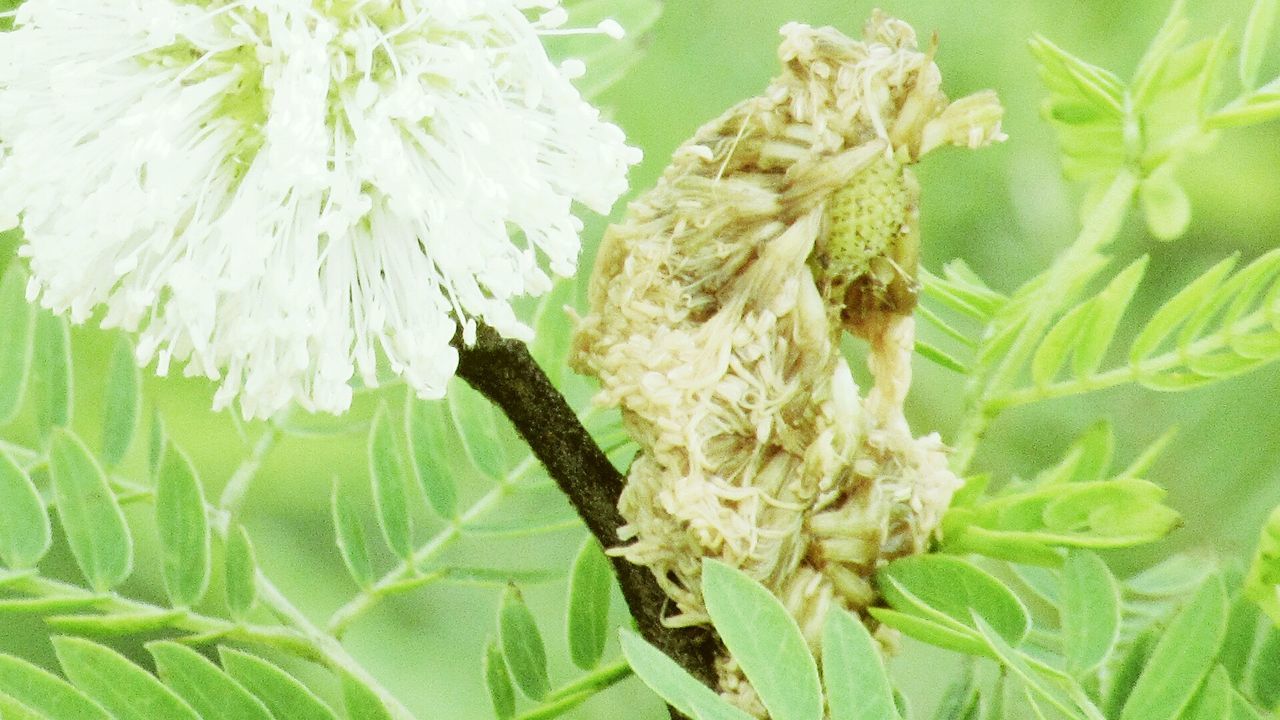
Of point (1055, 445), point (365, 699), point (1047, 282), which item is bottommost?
point (1055, 445)

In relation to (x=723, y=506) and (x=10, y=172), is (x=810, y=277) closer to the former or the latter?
(x=723, y=506)

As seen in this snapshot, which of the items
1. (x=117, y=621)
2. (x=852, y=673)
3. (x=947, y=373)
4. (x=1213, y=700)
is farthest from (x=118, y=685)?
(x=947, y=373)

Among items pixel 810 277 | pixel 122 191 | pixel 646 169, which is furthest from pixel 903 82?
pixel 646 169

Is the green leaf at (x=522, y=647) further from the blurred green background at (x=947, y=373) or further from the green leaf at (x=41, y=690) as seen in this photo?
the blurred green background at (x=947, y=373)

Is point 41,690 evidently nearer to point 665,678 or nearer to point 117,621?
point 117,621

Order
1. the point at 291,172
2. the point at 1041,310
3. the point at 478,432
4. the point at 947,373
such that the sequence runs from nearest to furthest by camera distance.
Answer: the point at 291,172 → the point at 1041,310 → the point at 478,432 → the point at 947,373

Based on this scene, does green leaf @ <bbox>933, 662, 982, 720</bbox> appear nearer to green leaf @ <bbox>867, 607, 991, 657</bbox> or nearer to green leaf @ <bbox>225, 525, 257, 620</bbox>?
green leaf @ <bbox>867, 607, 991, 657</bbox>
